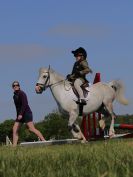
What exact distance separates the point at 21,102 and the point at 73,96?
1500 mm

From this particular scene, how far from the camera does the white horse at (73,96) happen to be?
15586 mm

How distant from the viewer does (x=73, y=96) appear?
15.6 meters

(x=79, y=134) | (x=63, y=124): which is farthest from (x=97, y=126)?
(x=63, y=124)

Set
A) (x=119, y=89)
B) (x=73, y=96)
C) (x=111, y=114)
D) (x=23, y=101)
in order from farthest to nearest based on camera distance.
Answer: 1. (x=119, y=89)
2. (x=111, y=114)
3. (x=73, y=96)
4. (x=23, y=101)

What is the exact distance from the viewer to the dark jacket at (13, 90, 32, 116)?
14812 millimetres

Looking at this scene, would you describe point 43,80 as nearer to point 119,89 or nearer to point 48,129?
point 119,89


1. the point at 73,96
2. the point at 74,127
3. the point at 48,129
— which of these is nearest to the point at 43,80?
the point at 73,96

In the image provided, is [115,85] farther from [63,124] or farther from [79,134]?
[63,124]

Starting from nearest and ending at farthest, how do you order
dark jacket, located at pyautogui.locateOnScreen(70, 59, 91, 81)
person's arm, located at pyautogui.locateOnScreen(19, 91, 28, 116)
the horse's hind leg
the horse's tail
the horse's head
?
person's arm, located at pyautogui.locateOnScreen(19, 91, 28, 116), dark jacket, located at pyautogui.locateOnScreen(70, 59, 91, 81), the horse's head, the horse's hind leg, the horse's tail

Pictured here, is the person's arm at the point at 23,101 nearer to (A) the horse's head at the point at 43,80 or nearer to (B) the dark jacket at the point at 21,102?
(B) the dark jacket at the point at 21,102

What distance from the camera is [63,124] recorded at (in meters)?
85.8

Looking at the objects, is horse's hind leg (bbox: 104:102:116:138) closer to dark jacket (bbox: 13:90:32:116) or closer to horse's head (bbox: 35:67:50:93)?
horse's head (bbox: 35:67:50:93)

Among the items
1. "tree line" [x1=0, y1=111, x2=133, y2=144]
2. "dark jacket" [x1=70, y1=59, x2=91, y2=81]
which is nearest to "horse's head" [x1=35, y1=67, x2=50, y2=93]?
"dark jacket" [x1=70, y1=59, x2=91, y2=81]

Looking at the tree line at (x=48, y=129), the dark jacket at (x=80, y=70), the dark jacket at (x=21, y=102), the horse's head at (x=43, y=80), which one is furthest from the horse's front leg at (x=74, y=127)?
the tree line at (x=48, y=129)
